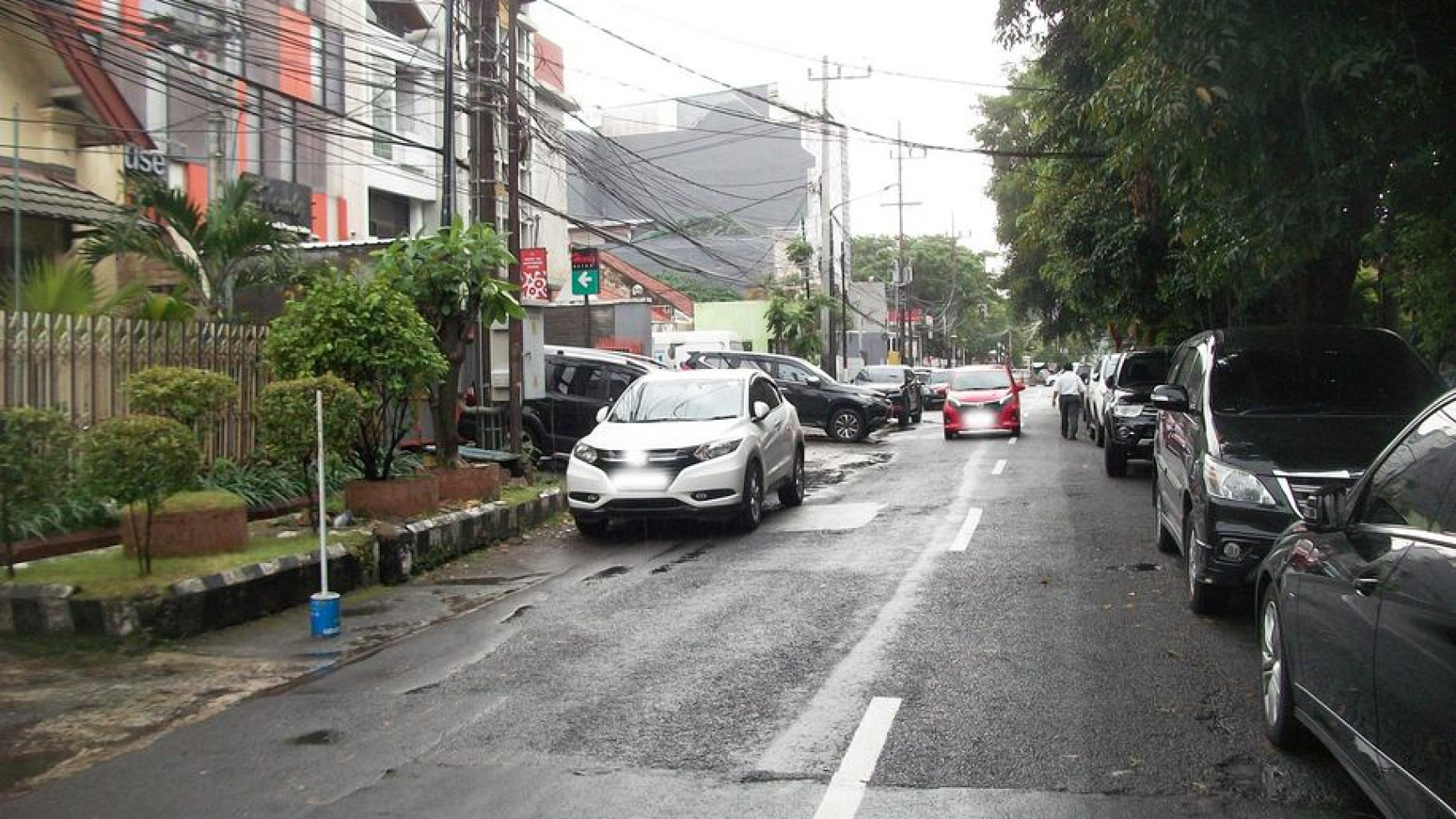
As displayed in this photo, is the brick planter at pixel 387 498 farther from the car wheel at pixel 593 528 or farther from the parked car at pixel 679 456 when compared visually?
the car wheel at pixel 593 528

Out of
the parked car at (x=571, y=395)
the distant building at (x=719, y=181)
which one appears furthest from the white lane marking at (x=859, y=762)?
the distant building at (x=719, y=181)

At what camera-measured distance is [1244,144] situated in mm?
9297

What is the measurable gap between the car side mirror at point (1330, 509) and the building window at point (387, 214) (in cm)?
2495

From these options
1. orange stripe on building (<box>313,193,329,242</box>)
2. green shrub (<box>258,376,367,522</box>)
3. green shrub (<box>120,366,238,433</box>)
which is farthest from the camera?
orange stripe on building (<box>313,193,329,242</box>)

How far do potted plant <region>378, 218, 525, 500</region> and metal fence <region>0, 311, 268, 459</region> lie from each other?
65.3 inches

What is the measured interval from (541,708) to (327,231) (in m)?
20.9

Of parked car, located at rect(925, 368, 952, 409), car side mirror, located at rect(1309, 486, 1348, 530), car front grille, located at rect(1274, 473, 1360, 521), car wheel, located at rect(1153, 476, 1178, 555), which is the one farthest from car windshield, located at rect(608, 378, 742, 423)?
parked car, located at rect(925, 368, 952, 409)

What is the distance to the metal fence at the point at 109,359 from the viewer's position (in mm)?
9805

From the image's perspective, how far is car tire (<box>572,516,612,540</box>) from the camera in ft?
40.2

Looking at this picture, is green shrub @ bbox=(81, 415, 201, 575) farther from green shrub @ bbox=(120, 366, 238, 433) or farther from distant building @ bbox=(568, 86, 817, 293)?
distant building @ bbox=(568, 86, 817, 293)

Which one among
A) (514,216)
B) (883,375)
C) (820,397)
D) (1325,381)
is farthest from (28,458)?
(883,375)

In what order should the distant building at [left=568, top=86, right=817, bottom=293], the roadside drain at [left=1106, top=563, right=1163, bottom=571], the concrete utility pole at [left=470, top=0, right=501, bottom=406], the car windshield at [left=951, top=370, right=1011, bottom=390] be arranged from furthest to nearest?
1. the distant building at [left=568, top=86, right=817, bottom=293]
2. the car windshield at [left=951, top=370, right=1011, bottom=390]
3. the concrete utility pole at [left=470, top=0, right=501, bottom=406]
4. the roadside drain at [left=1106, top=563, right=1163, bottom=571]

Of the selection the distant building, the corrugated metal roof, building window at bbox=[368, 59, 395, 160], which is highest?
the distant building

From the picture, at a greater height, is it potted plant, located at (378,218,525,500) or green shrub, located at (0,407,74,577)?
potted plant, located at (378,218,525,500)
